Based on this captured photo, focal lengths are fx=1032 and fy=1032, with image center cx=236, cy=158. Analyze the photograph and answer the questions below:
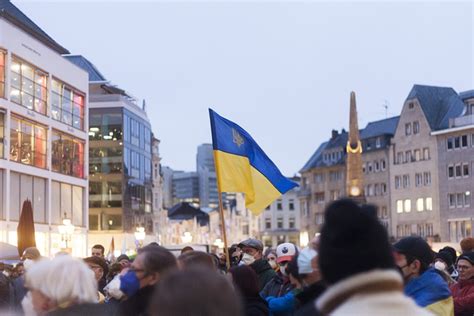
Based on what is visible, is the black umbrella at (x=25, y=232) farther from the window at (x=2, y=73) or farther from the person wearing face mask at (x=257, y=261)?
the window at (x=2, y=73)

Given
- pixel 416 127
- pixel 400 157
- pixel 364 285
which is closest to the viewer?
pixel 364 285

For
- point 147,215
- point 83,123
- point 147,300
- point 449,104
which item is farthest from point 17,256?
point 449,104

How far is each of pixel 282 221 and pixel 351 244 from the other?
14494 cm

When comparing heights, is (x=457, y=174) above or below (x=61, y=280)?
above

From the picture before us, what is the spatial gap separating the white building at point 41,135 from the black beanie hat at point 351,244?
129ft

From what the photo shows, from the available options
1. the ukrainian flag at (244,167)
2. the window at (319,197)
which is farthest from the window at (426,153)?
the ukrainian flag at (244,167)

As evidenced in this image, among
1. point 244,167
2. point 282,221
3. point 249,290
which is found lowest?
point 249,290

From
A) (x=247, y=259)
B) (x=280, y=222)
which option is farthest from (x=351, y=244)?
(x=280, y=222)

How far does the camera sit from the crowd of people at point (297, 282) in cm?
360

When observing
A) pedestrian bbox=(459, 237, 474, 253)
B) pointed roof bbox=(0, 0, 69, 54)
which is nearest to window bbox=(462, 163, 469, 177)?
pointed roof bbox=(0, 0, 69, 54)

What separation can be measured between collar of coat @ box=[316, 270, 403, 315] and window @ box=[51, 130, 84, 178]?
4724 centimetres

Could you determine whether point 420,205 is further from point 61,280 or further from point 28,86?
point 61,280

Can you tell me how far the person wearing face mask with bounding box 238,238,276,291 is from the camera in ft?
39.7

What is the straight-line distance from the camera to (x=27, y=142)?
46875 millimetres
